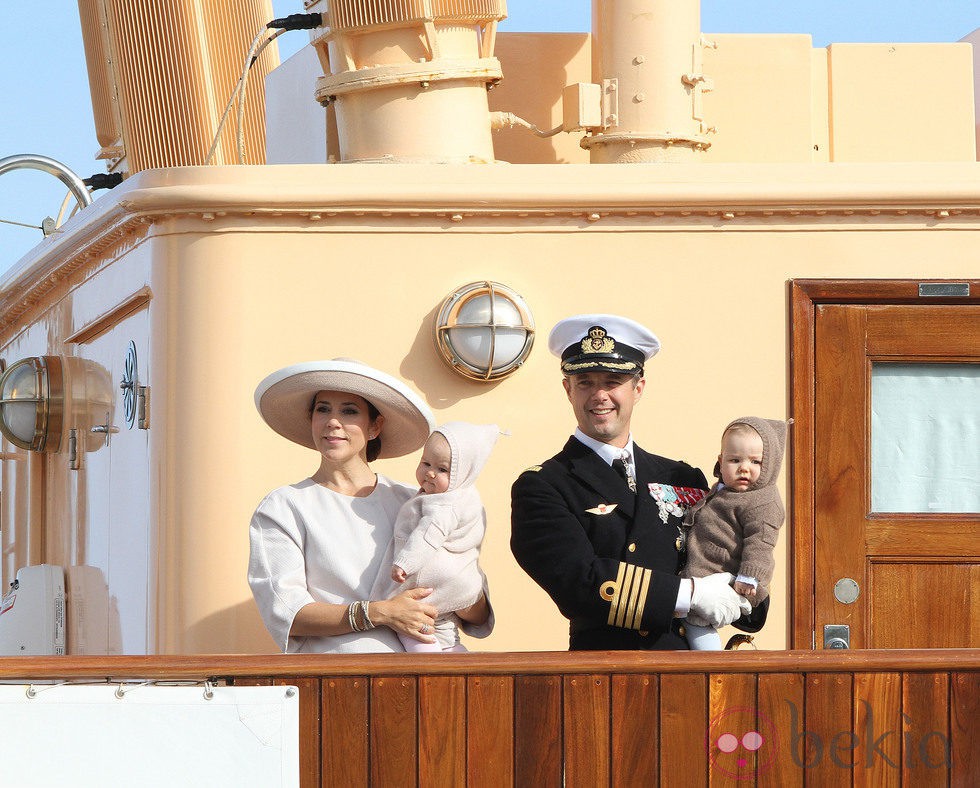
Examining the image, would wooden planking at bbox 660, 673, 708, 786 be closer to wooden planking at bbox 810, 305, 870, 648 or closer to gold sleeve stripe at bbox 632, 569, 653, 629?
gold sleeve stripe at bbox 632, 569, 653, 629

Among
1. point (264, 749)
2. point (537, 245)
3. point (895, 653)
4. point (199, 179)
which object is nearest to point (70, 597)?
point (199, 179)

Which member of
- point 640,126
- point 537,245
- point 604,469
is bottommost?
point 604,469

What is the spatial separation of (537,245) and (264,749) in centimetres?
251

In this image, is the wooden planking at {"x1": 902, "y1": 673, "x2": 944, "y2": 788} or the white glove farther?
the white glove

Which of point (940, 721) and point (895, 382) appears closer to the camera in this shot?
point (940, 721)

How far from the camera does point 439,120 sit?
7188 millimetres

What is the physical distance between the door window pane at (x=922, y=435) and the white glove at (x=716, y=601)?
63.1 inches

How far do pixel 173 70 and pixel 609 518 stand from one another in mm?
4143

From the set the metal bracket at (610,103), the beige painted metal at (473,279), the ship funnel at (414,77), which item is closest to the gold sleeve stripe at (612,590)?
the beige painted metal at (473,279)

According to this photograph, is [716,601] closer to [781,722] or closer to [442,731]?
[781,722]

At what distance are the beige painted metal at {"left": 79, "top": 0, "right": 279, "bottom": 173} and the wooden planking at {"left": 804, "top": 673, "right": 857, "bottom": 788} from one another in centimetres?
443

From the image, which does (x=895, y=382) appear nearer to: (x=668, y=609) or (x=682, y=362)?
(x=682, y=362)

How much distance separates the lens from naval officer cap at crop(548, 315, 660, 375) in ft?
17.6

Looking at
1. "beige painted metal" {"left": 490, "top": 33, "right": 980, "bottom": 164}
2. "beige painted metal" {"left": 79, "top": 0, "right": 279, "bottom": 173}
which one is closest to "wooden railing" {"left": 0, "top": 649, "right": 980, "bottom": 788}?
"beige painted metal" {"left": 490, "top": 33, "right": 980, "bottom": 164}
